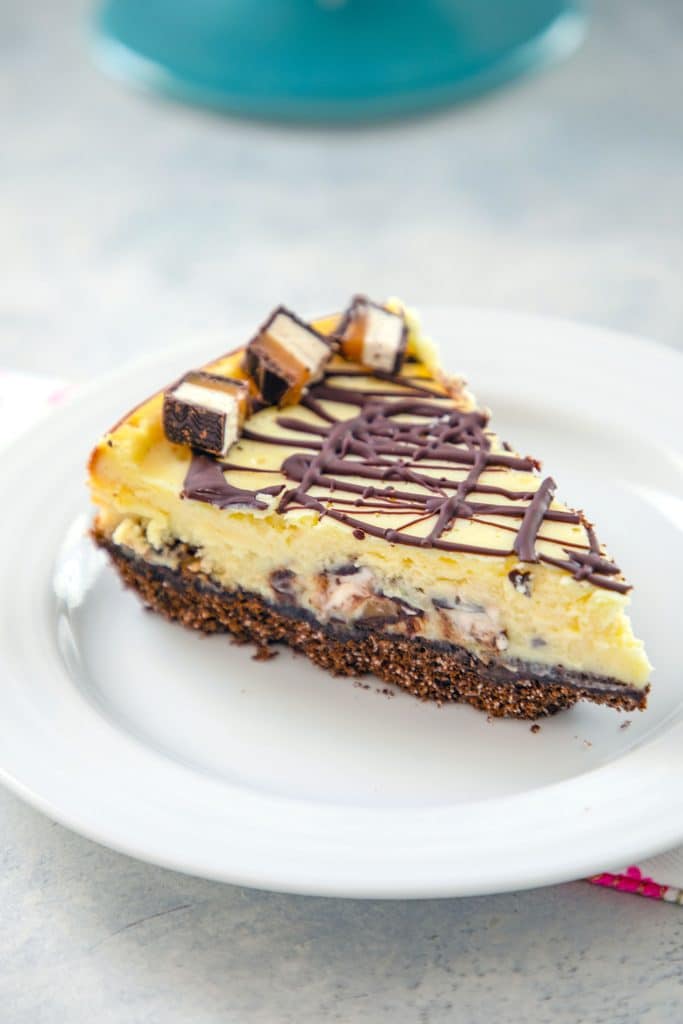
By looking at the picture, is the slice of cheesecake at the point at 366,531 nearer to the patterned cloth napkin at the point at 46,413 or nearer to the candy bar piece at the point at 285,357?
the candy bar piece at the point at 285,357

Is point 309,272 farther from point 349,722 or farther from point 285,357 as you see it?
point 349,722

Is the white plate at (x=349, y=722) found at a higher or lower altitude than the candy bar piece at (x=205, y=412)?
lower

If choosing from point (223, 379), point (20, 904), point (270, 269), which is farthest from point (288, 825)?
point (270, 269)

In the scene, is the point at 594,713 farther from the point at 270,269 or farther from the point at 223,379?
the point at 270,269

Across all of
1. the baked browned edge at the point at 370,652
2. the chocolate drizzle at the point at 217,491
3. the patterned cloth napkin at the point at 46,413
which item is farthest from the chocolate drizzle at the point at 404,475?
the patterned cloth napkin at the point at 46,413

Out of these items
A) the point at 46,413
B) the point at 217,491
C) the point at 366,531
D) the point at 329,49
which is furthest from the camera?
the point at 329,49

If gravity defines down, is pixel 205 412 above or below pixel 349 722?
above

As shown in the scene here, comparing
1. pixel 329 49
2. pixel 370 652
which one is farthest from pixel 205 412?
pixel 329 49

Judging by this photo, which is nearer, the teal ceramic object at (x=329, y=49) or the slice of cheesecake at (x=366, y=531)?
the slice of cheesecake at (x=366, y=531)
